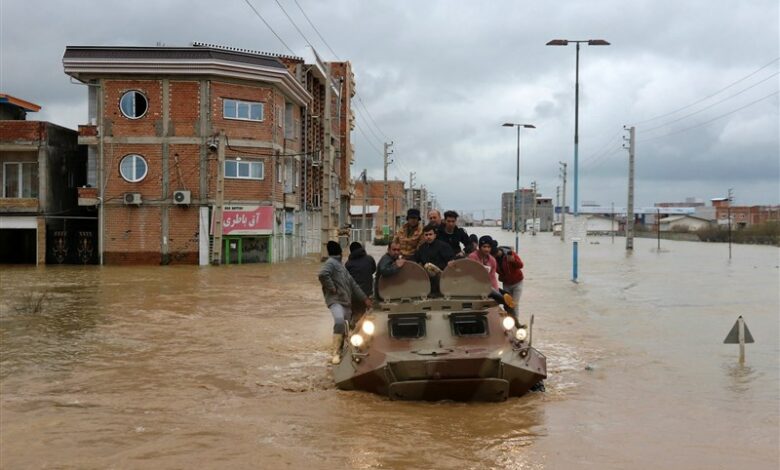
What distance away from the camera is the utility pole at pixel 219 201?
1323 inches

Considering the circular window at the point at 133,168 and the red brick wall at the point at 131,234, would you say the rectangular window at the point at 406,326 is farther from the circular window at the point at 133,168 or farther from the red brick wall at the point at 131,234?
the circular window at the point at 133,168

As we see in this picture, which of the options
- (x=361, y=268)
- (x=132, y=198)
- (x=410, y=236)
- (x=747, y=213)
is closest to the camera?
(x=361, y=268)

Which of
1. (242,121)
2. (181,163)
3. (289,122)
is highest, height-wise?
(289,122)

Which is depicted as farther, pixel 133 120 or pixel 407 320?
pixel 133 120

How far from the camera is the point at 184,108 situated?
34438 mm

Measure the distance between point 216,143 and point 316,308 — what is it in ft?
54.9

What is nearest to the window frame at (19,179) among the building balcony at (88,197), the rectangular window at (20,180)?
the rectangular window at (20,180)

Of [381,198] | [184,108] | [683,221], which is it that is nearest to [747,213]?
[683,221]

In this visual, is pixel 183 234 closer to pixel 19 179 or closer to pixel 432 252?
pixel 19 179

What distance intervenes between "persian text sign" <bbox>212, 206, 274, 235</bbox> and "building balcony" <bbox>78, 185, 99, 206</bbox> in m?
5.86

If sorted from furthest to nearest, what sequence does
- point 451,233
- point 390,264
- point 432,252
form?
1. point 451,233
2. point 432,252
3. point 390,264

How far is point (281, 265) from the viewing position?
3544 cm

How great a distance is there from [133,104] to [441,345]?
29.3 metres

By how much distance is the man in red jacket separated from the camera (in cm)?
1252
